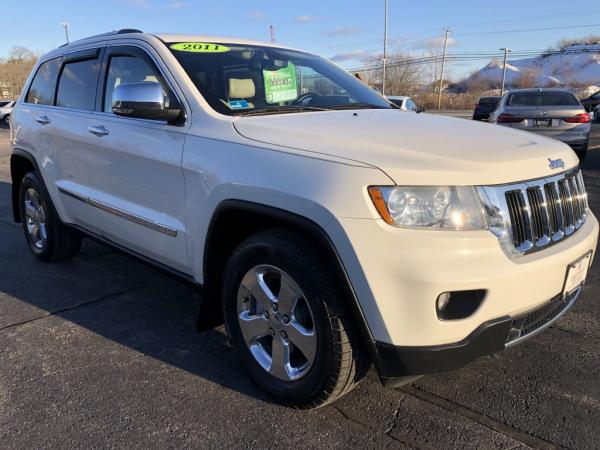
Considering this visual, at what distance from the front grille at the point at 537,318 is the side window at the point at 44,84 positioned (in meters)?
3.97

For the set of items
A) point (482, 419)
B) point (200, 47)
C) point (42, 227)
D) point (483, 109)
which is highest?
point (200, 47)

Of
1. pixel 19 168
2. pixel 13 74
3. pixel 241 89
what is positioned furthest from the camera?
pixel 13 74

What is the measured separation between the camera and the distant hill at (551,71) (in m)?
89.1

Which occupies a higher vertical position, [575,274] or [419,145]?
→ [419,145]

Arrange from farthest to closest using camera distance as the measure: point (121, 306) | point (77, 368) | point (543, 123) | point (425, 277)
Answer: point (543, 123) → point (121, 306) → point (77, 368) → point (425, 277)

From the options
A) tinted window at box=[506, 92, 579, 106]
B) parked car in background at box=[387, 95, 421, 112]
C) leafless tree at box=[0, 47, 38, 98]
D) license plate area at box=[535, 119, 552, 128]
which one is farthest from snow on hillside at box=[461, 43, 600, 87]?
license plate area at box=[535, 119, 552, 128]

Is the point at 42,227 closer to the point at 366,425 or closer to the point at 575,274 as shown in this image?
the point at 366,425

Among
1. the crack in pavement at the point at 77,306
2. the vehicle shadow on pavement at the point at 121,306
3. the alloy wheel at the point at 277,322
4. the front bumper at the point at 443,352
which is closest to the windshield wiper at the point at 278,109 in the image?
the alloy wheel at the point at 277,322

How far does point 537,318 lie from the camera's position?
2455 millimetres

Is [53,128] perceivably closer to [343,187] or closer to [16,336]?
[16,336]

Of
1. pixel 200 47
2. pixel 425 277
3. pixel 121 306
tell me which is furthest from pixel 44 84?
pixel 425 277

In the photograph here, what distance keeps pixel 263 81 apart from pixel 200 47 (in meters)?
0.46

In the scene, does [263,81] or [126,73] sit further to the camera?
[126,73]

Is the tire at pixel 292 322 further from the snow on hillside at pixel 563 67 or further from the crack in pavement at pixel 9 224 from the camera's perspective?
the snow on hillside at pixel 563 67
